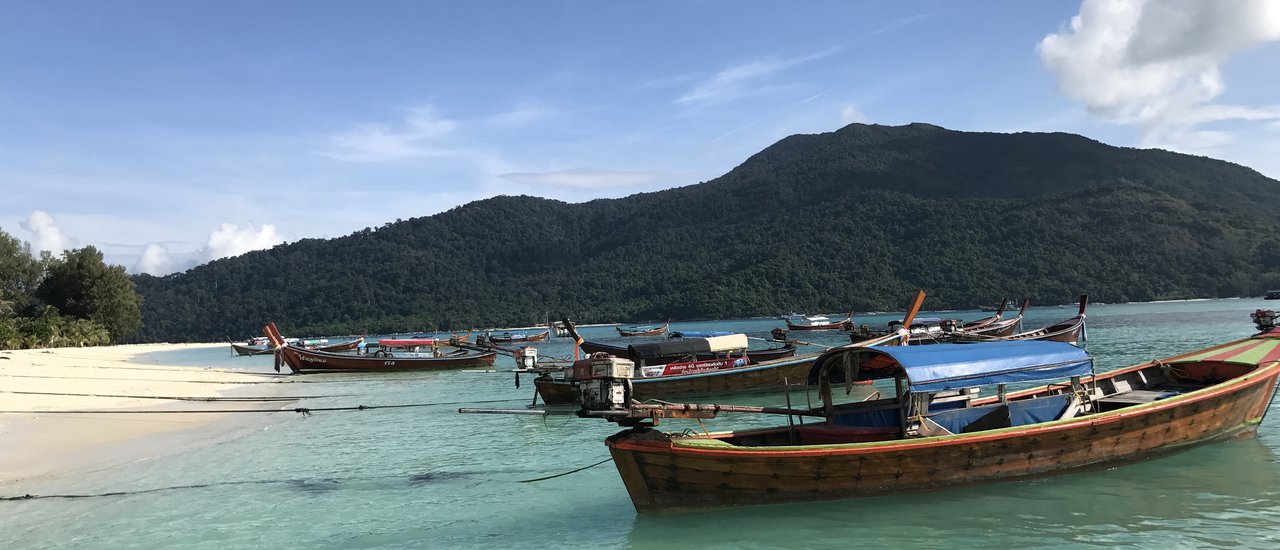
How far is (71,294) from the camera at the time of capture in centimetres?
5966

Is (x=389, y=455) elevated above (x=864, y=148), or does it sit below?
below

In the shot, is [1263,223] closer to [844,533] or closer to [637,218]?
[637,218]

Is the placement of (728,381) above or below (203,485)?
above

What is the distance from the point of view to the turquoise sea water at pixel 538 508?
8.59m

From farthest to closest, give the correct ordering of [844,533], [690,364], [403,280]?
[403,280] < [690,364] < [844,533]

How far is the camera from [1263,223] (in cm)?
11312

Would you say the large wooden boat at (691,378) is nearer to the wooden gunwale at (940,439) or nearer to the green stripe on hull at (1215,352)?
the green stripe on hull at (1215,352)

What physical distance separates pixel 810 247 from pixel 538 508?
5071 inches

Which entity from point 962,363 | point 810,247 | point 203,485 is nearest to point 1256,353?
point 962,363

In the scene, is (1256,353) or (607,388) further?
(1256,353)

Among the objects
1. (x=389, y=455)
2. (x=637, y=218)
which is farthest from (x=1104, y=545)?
(x=637, y=218)

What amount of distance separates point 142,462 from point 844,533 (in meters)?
12.2

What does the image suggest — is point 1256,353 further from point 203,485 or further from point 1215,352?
point 203,485

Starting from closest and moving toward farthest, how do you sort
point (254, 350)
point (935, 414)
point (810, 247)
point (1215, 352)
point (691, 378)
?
1. point (935, 414)
2. point (1215, 352)
3. point (691, 378)
4. point (254, 350)
5. point (810, 247)
